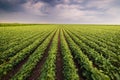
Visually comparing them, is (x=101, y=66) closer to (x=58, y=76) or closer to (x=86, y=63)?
(x=86, y=63)

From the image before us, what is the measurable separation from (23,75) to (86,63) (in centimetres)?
465

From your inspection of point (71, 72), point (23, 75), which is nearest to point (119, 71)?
point (71, 72)

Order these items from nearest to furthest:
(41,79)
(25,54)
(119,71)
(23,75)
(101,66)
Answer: (41,79)
(23,75)
(119,71)
(101,66)
(25,54)

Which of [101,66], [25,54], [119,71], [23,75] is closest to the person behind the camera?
[23,75]

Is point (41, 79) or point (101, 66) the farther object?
point (101, 66)

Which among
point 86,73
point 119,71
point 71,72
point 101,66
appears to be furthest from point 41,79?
point 119,71

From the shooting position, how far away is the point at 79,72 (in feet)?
27.4

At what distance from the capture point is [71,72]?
7.73 meters

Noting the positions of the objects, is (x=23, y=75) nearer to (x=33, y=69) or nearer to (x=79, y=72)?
(x=33, y=69)

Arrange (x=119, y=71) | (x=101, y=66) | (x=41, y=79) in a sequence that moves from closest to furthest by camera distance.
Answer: (x=41, y=79) < (x=119, y=71) < (x=101, y=66)

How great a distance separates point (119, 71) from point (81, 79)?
284 cm

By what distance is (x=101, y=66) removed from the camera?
880 centimetres

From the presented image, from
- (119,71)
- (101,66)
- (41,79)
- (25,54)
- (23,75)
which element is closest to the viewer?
(41,79)

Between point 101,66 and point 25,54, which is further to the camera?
point 25,54
